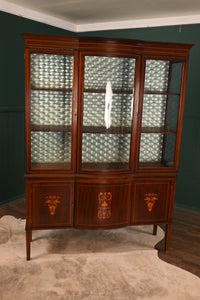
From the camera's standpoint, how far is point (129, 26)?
175 inches

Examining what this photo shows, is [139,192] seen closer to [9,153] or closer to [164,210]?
[164,210]

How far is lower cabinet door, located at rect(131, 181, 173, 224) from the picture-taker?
312 cm

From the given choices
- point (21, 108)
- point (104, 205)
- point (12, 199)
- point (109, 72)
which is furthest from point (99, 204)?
point (21, 108)

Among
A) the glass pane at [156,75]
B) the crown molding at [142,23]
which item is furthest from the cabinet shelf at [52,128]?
the crown molding at [142,23]

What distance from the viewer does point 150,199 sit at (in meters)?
3.15

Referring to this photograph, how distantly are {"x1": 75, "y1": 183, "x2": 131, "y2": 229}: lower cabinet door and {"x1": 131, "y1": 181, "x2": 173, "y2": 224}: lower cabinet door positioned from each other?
0.48 feet

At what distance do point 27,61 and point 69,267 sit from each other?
1914 mm

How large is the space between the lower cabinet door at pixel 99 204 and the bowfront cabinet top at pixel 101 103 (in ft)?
0.58

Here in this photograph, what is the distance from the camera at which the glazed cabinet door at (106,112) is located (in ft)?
9.29

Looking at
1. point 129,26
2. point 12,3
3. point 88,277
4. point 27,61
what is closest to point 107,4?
point 129,26

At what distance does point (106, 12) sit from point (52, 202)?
2614 millimetres

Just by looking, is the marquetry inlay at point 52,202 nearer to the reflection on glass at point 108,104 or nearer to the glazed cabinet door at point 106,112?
the glazed cabinet door at point 106,112

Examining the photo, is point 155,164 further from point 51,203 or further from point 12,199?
point 12,199

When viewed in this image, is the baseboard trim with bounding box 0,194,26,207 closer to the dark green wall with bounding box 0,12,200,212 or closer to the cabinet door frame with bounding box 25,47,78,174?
the dark green wall with bounding box 0,12,200,212
